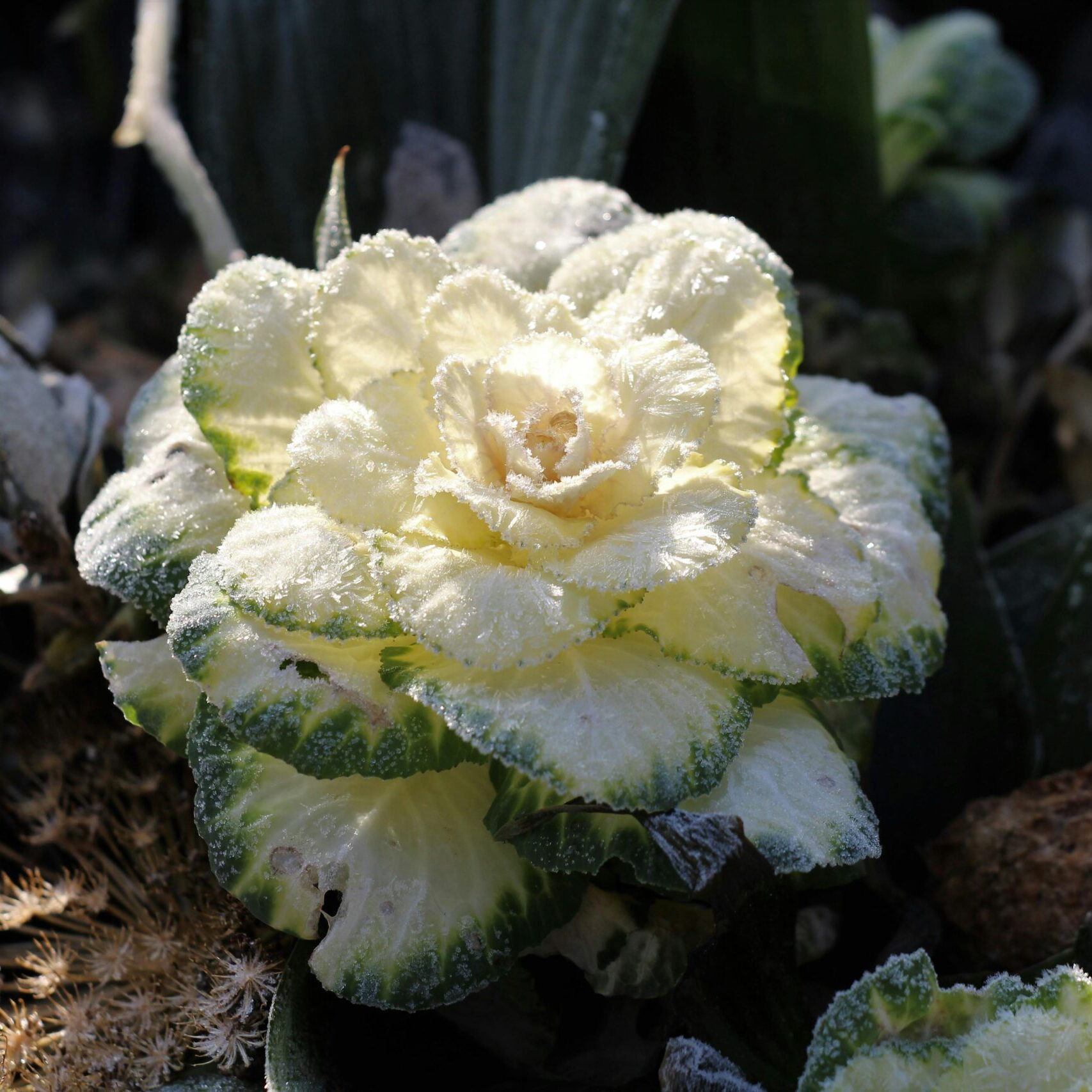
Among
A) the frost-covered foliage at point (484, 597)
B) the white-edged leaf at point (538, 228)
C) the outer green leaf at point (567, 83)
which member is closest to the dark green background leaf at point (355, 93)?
the outer green leaf at point (567, 83)

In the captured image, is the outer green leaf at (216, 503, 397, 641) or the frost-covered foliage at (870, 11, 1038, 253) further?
the frost-covered foliage at (870, 11, 1038, 253)

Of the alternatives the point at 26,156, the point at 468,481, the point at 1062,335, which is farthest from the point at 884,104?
the point at 26,156

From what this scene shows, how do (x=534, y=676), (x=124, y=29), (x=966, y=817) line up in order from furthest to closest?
(x=124, y=29) < (x=966, y=817) < (x=534, y=676)

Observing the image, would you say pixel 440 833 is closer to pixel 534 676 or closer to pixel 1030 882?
pixel 534 676

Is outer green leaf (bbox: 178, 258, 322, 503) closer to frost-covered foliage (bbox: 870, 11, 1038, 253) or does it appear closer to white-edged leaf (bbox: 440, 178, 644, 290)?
white-edged leaf (bbox: 440, 178, 644, 290)

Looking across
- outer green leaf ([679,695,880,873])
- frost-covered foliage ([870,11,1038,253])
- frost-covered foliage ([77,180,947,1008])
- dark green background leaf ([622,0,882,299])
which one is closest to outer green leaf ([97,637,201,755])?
frost-covered foliage ([77,180,947,1008])

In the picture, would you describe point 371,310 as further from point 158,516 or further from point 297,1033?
point 297,1033
